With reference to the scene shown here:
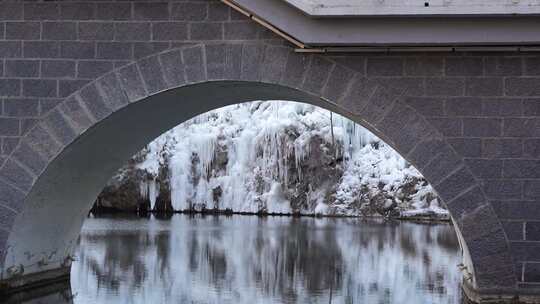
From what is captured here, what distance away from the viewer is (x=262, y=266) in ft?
35.4

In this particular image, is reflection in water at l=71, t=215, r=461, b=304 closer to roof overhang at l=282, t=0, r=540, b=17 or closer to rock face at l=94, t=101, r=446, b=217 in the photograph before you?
roof overhang at l=282, t=0, r=540, b=17

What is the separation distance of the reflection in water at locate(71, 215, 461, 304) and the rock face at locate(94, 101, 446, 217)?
6.88m

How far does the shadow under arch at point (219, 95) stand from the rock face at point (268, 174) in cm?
1784

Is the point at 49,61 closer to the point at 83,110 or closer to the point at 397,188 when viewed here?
the point at 83,110

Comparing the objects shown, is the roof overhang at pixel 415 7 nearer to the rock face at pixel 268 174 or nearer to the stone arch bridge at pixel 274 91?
the stone arch bridge at pixel 274 91

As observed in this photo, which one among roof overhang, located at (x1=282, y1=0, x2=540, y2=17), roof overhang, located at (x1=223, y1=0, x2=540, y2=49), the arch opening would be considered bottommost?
the arch opening

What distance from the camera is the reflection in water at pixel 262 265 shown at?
26.8 feet

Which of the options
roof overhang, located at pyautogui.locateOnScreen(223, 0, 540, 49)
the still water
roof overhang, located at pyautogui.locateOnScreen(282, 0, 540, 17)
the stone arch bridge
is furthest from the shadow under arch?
the still water

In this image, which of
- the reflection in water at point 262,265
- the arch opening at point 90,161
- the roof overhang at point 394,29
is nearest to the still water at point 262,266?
the reflection in water at point 262,265

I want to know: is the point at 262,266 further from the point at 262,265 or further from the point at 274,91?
the point at 274,91

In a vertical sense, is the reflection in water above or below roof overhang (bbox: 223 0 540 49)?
below

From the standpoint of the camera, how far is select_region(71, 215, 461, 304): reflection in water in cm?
818

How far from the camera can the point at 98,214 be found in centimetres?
2483

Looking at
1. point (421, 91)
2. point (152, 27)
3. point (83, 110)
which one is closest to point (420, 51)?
point (421, 91)
